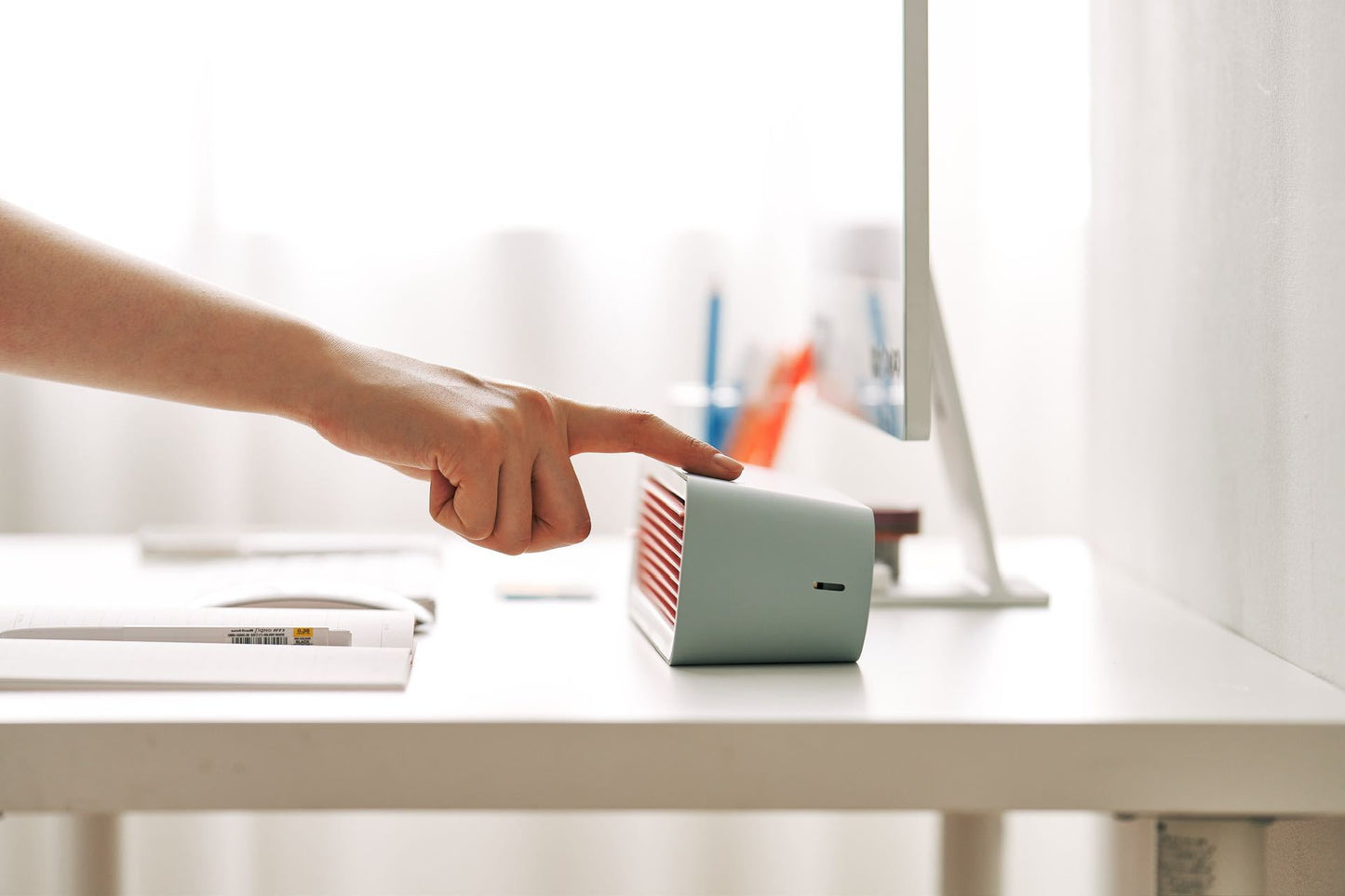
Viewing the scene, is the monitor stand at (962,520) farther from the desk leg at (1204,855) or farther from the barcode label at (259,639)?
the barcode label at (259,639)

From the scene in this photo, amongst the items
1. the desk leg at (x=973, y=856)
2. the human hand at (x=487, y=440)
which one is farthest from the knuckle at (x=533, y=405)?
the desk leg at (x=973, y=856)

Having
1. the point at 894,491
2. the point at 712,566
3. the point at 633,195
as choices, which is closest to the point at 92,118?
the point at 633,195

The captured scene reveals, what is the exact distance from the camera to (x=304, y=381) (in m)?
0.60

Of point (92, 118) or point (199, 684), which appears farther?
point (92, 118)

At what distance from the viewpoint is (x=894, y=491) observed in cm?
132

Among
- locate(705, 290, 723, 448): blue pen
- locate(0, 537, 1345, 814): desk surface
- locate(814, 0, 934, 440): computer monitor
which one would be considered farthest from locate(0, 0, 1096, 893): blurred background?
locate(0, 537, 1345, 814): desk surface

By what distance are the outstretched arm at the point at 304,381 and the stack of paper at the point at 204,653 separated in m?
0.07

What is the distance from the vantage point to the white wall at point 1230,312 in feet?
1.96

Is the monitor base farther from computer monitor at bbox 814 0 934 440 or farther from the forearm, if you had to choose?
the forearm

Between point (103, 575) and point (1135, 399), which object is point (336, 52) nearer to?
point (103, 575)

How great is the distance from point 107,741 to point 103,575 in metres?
0.43

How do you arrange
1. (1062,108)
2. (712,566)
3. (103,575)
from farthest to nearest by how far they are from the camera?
(1062,108), (103,575), (712,566)

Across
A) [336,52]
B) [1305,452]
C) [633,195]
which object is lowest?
[1305,452]

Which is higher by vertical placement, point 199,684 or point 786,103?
point 786,103
